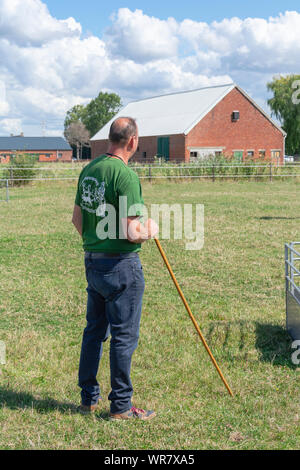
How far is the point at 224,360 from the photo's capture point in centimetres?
472

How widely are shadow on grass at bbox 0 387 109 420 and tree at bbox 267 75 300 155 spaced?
5056 cm

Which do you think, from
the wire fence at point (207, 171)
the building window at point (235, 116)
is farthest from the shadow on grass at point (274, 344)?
the building window at point (235, 116)

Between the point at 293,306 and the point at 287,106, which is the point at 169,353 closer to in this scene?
the point at 293,306

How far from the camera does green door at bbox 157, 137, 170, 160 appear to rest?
43906mm

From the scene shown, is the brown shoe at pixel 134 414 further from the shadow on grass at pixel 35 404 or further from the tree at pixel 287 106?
the tree at pixel 287 106

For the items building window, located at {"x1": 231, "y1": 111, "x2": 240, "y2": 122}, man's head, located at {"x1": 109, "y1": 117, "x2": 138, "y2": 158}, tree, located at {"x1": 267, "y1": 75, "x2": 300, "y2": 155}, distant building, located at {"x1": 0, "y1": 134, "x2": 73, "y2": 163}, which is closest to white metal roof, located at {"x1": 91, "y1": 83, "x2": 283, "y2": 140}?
building window, located at {"x1": 231, "y1": 111, "x2": 240, "y2": 122}

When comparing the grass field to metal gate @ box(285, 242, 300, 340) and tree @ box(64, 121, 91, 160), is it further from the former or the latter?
tree @ box(64, 121, 91, 160)

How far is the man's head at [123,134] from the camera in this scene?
3.32 m

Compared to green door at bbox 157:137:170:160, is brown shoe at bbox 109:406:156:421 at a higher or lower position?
lower

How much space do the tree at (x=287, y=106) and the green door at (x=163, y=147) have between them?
14.6 m

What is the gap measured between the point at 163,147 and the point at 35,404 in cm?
4161

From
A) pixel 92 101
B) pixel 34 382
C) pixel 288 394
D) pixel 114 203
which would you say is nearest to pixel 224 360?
pixel 288 394

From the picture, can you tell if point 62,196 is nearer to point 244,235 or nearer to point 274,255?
point 244,235

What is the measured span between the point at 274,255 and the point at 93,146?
5182 cm
